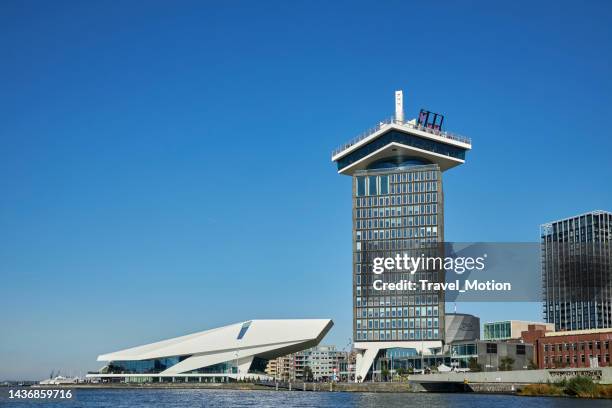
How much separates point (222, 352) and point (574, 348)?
73.7 metres

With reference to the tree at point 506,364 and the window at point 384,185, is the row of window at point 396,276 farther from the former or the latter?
the tree at point 506,364

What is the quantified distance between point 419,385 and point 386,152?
199 ft

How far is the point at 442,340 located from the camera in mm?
182750

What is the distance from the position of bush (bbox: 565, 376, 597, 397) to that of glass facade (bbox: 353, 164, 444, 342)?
257ft

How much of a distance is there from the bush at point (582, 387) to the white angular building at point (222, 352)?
3149 inches

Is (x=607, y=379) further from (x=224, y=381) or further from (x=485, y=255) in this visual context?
(x=224, y=381)

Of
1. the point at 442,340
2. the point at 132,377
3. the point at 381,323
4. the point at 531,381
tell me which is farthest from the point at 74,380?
the point at 531,381

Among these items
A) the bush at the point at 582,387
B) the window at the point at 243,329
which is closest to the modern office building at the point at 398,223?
the window at the point at 243,329

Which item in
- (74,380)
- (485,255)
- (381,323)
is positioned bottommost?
(74,380)

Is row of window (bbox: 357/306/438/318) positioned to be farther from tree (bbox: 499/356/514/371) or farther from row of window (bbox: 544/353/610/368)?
row of window (bbox: 544/353/610/368)

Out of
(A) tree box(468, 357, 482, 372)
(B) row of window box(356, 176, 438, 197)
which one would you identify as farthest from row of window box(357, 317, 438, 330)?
(B) row of window box(356, 176, 438, 197)

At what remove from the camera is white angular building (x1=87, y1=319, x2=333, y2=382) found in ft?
589

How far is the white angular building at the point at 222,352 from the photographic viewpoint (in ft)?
589

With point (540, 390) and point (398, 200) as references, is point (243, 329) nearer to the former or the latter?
point (398, 200)
